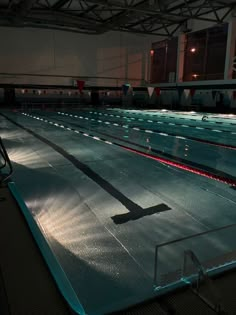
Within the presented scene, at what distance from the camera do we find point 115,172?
11.4ft

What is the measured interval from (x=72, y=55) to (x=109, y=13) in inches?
155

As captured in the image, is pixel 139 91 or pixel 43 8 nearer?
pixel 43 8

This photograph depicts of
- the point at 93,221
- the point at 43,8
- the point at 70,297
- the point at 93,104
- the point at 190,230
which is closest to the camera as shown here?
the point at 70,297

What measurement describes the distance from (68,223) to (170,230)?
2.65ft

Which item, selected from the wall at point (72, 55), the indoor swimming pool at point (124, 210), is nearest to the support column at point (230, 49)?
the wall at point (72, 55)

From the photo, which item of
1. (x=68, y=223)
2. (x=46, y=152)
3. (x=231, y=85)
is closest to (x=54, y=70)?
(x=231, y=85)

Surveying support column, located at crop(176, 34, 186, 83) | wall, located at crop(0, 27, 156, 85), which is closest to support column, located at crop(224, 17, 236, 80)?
support column, located at crop(176, 34, 186, 83)

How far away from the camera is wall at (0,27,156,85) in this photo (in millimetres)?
15445

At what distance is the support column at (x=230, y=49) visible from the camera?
12.4 m

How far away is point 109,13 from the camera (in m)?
13.8

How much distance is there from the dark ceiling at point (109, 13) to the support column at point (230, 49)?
0.51 meters

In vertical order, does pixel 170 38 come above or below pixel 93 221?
above

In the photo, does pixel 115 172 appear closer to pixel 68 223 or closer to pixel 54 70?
pixel 68 223

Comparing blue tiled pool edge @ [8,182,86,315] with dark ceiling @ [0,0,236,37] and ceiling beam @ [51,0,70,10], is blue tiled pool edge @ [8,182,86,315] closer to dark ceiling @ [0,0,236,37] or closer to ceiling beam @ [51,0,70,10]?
dark ceiling @ [0,0,236,37]
